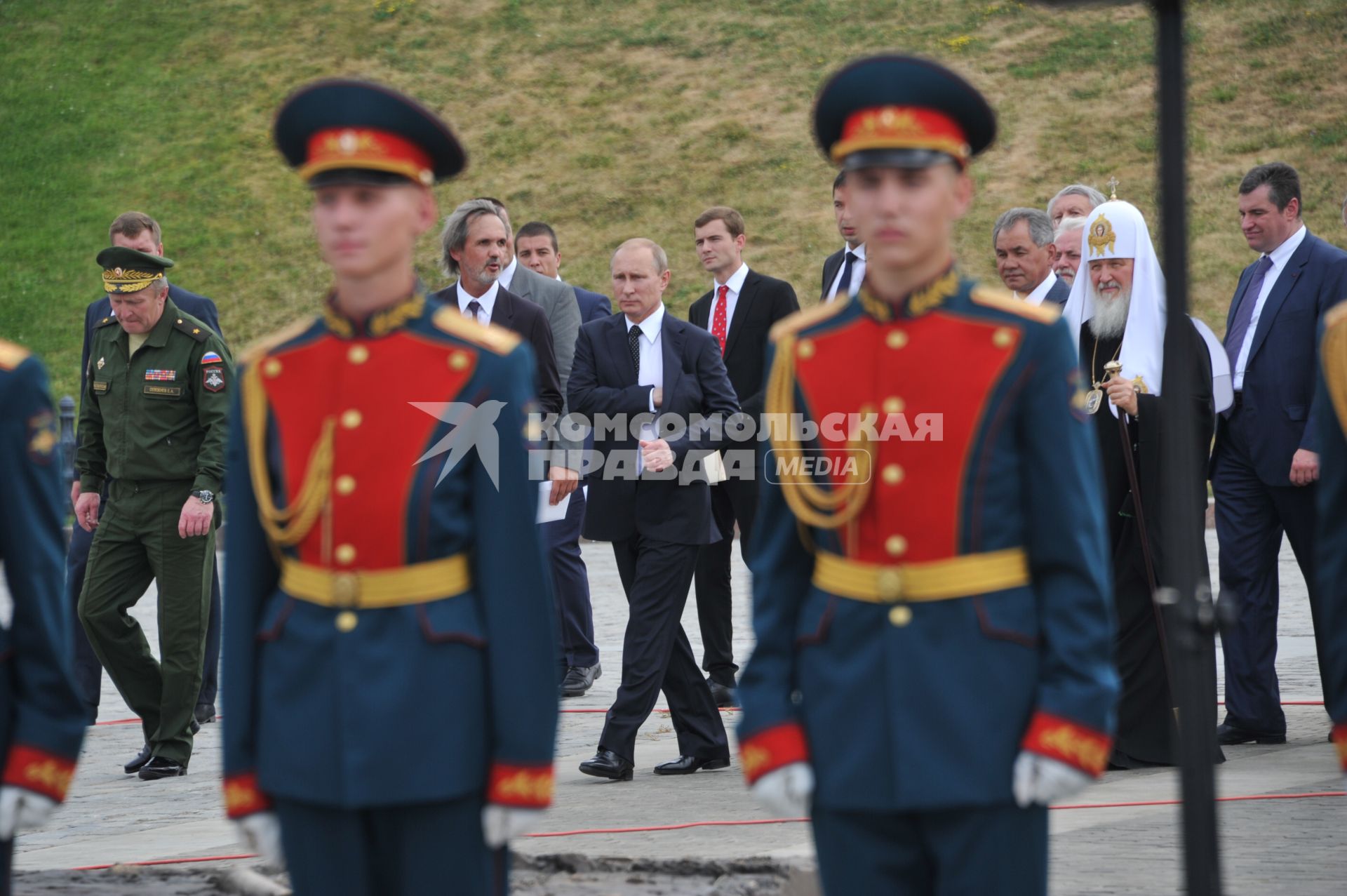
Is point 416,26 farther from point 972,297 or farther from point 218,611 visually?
point 972,297

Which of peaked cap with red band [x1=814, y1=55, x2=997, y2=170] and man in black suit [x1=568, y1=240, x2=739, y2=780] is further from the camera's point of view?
man in black suit [x1=568, y1=240, x2=739, y2=780]

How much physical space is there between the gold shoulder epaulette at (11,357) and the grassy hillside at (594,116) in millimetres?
22020

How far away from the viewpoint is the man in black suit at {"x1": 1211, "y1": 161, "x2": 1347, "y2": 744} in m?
7.82

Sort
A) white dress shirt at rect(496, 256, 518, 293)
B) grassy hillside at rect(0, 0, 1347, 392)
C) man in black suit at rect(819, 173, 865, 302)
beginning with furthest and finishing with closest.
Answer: grassy hillside at rect(0, 0, 1347, 392) < white dress shirt at rect(496, 256, 518, 293) < man in black suit at rect(819, 173, 865, 302)

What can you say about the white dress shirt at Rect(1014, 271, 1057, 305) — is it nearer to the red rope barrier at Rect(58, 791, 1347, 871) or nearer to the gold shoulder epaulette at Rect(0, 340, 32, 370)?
the red rope barrier at Rect(58, 791, 1347, 871)

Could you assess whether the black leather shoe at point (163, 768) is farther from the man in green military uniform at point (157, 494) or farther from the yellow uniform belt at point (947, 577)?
the yellow uniform belt at point (947, 577)

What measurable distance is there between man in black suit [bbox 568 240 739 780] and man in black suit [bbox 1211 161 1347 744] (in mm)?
2335

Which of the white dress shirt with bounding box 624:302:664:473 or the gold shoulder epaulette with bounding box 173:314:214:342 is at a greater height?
the gold shoulder epaulette with bounding box 173:314:214:342

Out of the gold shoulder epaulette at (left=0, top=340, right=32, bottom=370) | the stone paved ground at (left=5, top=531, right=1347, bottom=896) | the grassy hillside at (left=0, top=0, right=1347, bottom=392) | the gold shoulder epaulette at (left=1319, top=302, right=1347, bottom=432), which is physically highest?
the grassy hillside at (left=0, top=0, right=1347, bottom=392)

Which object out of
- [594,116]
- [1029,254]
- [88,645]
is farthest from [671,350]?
[594,116]

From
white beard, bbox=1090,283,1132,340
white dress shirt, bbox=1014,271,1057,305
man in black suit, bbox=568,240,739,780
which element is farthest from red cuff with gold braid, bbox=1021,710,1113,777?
white dress shirt, bbox=1014,271,1057,305

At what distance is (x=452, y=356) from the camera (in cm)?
333

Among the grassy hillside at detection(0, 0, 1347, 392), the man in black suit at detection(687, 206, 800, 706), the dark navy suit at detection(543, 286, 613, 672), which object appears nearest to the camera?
the man in black suit at detection(687, 206, 800, 706)

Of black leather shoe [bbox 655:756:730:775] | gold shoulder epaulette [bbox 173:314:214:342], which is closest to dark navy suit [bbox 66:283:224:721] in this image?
gold shoulder epaulette [bbox 173:314:214:342]
